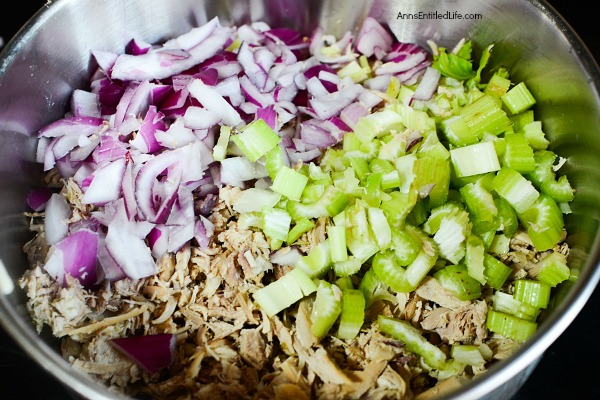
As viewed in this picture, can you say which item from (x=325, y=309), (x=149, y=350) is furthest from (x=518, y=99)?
(x=149, y=350)

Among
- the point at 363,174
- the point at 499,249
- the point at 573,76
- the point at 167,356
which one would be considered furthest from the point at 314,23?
the point at 167,356

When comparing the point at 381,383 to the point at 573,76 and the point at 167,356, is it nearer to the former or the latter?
the point at 167,356

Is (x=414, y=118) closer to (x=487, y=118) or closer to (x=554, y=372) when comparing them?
(x=487, y=118)

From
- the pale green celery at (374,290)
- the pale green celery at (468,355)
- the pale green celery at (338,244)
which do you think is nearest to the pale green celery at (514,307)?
the pale green celery at (468,355)

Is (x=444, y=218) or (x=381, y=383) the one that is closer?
(x=381, y=383)

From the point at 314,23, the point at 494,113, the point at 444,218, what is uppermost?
the point at 314,23

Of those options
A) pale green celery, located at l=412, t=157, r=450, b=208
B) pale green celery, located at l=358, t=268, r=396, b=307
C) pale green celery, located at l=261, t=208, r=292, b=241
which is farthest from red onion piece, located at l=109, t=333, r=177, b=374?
pale green celery, located at l=412, t=157, r=450, b=208
